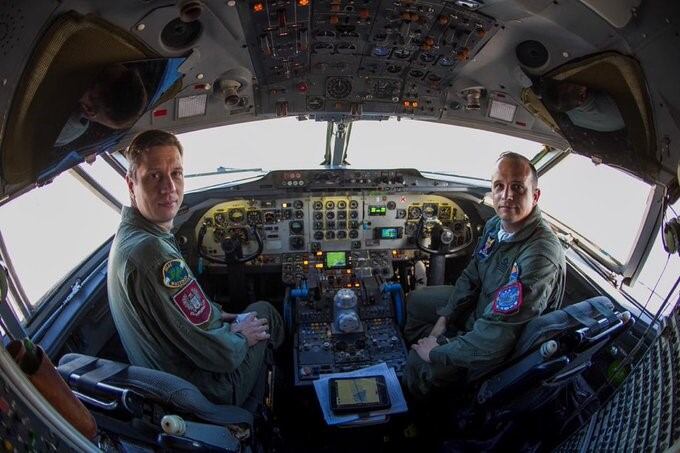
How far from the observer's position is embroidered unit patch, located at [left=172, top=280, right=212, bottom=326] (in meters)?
2.05

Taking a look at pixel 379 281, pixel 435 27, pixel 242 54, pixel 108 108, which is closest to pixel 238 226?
pixel 379 281

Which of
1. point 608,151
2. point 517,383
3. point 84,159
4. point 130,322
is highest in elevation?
point 608,151

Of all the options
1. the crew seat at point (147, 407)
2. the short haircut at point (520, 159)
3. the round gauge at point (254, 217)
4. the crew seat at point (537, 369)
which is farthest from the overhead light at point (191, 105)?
the crew seat at point (537, 369)

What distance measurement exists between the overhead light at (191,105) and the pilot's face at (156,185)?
0.72 meters

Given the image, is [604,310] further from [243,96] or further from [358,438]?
[243,96]

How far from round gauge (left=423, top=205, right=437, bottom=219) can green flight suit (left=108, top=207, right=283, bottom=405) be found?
210 cm

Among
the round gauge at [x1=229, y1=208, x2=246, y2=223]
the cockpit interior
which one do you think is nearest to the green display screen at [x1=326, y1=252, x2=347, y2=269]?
the cockpit interior

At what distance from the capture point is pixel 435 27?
243 centimetres

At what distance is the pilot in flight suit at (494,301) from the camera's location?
2213mm

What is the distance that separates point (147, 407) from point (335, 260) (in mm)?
2342

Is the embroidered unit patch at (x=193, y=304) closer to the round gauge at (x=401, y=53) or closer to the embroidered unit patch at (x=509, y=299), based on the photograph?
the embroidered unit patch at (x=509, y=299)

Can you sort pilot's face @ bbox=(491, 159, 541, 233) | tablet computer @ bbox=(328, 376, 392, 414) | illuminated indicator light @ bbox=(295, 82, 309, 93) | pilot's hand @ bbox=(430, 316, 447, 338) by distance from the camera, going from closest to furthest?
1. tablet computer @ bbox=(328, 376, 392, 414)
2. pilot's face @ bbox=(491, 159, 541, 233)
3. pilot's hand @ bbox=(430, 316, 447, 338)
4. illuminated indicator light @ bbox=(295, 82, 309, 93)

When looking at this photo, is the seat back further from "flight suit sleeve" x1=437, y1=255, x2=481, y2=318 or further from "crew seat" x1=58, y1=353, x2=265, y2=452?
"crew seat" x1=58, y1=353, x2=265, y2=452

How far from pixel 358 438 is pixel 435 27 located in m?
2.14
